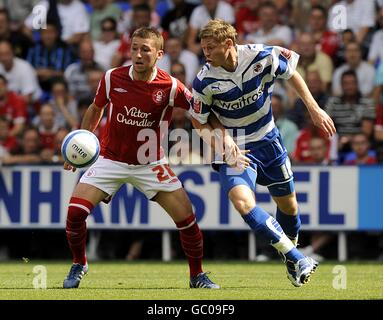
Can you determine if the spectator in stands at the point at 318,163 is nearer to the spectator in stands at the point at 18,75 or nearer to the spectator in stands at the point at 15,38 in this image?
the spectator in stands at the point at 18,75

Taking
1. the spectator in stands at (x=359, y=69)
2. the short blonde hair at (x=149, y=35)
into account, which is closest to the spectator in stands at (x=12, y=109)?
the spectator in stands at (x=359, y=69)

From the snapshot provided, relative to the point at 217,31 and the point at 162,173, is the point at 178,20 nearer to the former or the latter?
the point at 162,173

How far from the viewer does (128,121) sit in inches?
372

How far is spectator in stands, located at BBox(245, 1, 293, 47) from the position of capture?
15.7 metres

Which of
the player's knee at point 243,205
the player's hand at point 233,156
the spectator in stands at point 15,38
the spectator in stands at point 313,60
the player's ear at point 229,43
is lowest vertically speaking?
the player's knee at point 243,205

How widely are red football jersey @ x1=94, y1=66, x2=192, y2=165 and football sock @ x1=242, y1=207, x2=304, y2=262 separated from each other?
1.18 meters

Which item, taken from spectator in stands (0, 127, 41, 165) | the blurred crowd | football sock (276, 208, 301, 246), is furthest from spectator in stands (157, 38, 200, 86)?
football sock (276, 208, 301, 246)

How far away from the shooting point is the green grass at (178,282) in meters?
8.65

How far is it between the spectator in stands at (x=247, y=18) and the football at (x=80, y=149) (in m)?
7.10

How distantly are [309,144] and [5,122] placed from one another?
4.28m

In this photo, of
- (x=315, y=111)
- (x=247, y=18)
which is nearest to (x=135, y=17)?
(x=247, y=18)

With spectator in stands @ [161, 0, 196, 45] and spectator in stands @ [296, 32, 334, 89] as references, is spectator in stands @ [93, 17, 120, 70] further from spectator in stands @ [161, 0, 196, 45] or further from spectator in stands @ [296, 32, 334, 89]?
spectator in stands @ [296, 32, 334, 89]

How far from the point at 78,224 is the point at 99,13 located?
27.5 feet

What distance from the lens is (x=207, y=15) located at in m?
16.4
